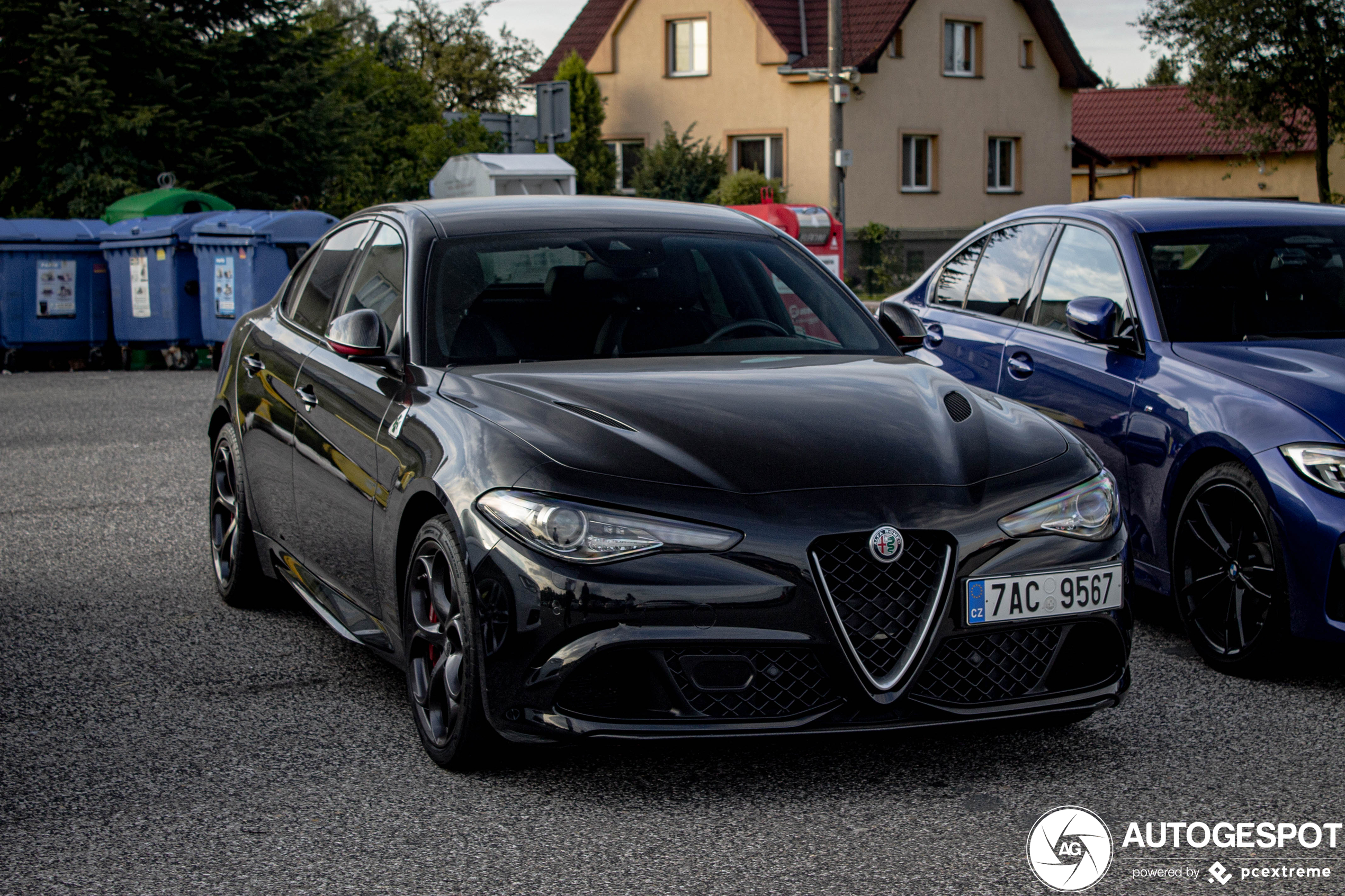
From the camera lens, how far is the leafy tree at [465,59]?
61.8 meters

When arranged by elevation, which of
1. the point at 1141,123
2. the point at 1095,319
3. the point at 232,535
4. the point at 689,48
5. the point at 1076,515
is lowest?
the point at 232,535

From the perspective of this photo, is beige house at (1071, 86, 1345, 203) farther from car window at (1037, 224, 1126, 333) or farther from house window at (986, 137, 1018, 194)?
car window at (1037, 224, 1126, 333)

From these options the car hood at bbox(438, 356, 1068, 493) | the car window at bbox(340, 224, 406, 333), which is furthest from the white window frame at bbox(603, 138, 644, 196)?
the car hood at bbox(438, 356, 1068, 493)

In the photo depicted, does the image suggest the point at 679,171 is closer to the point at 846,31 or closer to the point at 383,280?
the point at 846,31

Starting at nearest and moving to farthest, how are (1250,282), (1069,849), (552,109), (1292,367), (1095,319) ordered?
(1069,849) < (1292,367) < (1095,319) < (1250,282) < (552,109)

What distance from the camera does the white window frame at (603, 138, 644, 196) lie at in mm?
39625

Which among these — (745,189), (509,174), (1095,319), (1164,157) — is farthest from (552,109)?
(1164,157)

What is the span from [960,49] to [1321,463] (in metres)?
35.9

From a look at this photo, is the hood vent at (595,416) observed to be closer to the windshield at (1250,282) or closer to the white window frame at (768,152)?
the windshield at (1250,282)

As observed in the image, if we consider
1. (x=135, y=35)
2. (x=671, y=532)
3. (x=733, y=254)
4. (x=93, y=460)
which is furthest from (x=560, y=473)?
(x=135, y=35)

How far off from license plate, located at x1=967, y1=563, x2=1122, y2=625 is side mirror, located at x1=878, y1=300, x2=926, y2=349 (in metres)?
1.39

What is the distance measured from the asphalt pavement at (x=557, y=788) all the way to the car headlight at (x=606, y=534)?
473 mm

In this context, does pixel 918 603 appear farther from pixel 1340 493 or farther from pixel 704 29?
pixel 704 29

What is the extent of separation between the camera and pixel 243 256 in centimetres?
1628
